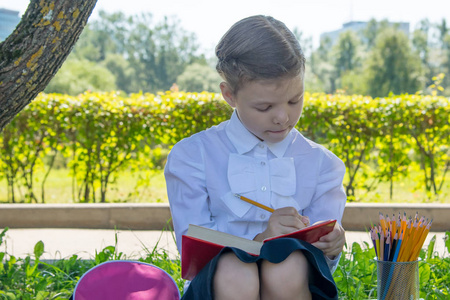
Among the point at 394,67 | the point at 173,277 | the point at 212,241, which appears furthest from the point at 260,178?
the point at 394,67

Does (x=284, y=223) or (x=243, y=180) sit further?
(x=243, y=180)

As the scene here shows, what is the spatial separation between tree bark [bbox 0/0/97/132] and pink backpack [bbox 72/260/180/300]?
998 mm

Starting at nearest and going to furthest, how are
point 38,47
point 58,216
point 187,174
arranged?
point 187,174, point 38,47, point 58,216

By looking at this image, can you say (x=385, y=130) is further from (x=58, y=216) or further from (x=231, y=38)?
(x=231, y=38)

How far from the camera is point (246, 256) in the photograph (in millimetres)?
1521

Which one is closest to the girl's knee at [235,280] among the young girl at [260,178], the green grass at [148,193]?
the young girl at [260,178]

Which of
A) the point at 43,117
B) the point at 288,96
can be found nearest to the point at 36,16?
the point at 288,96

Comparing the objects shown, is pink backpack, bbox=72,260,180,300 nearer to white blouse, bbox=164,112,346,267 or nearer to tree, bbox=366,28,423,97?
white blouse, bbox=164,112,346,267

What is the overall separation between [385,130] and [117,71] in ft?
184

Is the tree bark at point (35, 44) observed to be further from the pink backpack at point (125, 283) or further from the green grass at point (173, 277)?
the pink backpack at point (125, 283)

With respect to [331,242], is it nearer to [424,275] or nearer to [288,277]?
[288,277]

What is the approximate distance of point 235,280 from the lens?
1490 mm

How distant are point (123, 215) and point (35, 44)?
2.30 meters

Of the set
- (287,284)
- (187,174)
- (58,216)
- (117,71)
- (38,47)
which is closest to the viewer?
(287,284)
